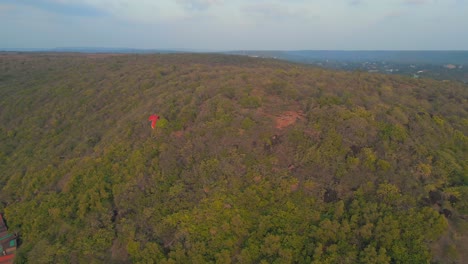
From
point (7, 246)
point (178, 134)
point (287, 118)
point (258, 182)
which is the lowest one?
point (7, 246)

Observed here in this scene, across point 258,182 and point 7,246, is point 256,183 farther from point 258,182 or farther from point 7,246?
point 7,246

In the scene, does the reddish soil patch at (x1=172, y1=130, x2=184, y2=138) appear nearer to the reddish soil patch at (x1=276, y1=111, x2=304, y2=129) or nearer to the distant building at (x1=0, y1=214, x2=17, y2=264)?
the reddish soil patch at (x1=276, y1=111, x2=304, y2=129)

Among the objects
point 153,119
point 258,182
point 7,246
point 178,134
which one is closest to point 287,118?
point 258,182

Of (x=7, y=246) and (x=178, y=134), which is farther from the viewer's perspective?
(x=178, y=134)

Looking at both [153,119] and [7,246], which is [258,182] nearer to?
[153,119]

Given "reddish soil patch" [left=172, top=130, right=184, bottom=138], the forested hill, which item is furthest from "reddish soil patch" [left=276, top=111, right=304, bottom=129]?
"reddish soil patch" [left=172, top=130, right=184, bottom=138]

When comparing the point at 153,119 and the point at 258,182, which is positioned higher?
the point at 153,119

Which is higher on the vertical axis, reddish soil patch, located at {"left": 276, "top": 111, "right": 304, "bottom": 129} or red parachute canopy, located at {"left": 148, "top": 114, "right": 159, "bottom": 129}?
reddish soil patch, located at {"left": 276, "top": 111, "right": 304, "bottom": 129}
